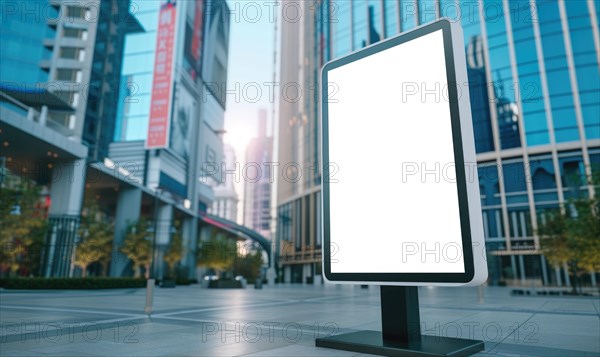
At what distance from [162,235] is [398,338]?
1778 inches

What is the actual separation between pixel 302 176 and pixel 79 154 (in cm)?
3477

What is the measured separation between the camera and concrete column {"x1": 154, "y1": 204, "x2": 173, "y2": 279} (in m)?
45.6

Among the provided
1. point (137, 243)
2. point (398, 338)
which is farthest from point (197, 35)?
point (398, 338)

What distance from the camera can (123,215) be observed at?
3884 centimetres

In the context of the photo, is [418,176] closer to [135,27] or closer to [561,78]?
[561,78]

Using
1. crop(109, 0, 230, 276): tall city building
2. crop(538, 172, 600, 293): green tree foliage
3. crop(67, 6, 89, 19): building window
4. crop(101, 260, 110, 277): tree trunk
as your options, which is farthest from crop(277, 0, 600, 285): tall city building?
crop(67, 6, 89, 19): building window

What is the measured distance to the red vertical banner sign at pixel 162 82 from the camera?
154 ft

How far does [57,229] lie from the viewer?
28344 millimetres

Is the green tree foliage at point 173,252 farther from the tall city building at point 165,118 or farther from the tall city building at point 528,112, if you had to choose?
the tall city building at point 528,112

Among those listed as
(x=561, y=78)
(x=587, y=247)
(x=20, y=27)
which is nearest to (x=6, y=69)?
(x=20, y=27)

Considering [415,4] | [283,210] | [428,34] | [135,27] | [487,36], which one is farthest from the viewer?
[283,210]

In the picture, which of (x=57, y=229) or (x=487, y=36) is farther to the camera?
(x=487, y=36)

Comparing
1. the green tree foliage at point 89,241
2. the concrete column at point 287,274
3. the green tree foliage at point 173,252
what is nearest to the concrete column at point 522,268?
the concrete column at point 287,274

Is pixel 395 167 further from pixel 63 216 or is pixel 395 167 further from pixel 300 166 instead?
pixel 300 166
